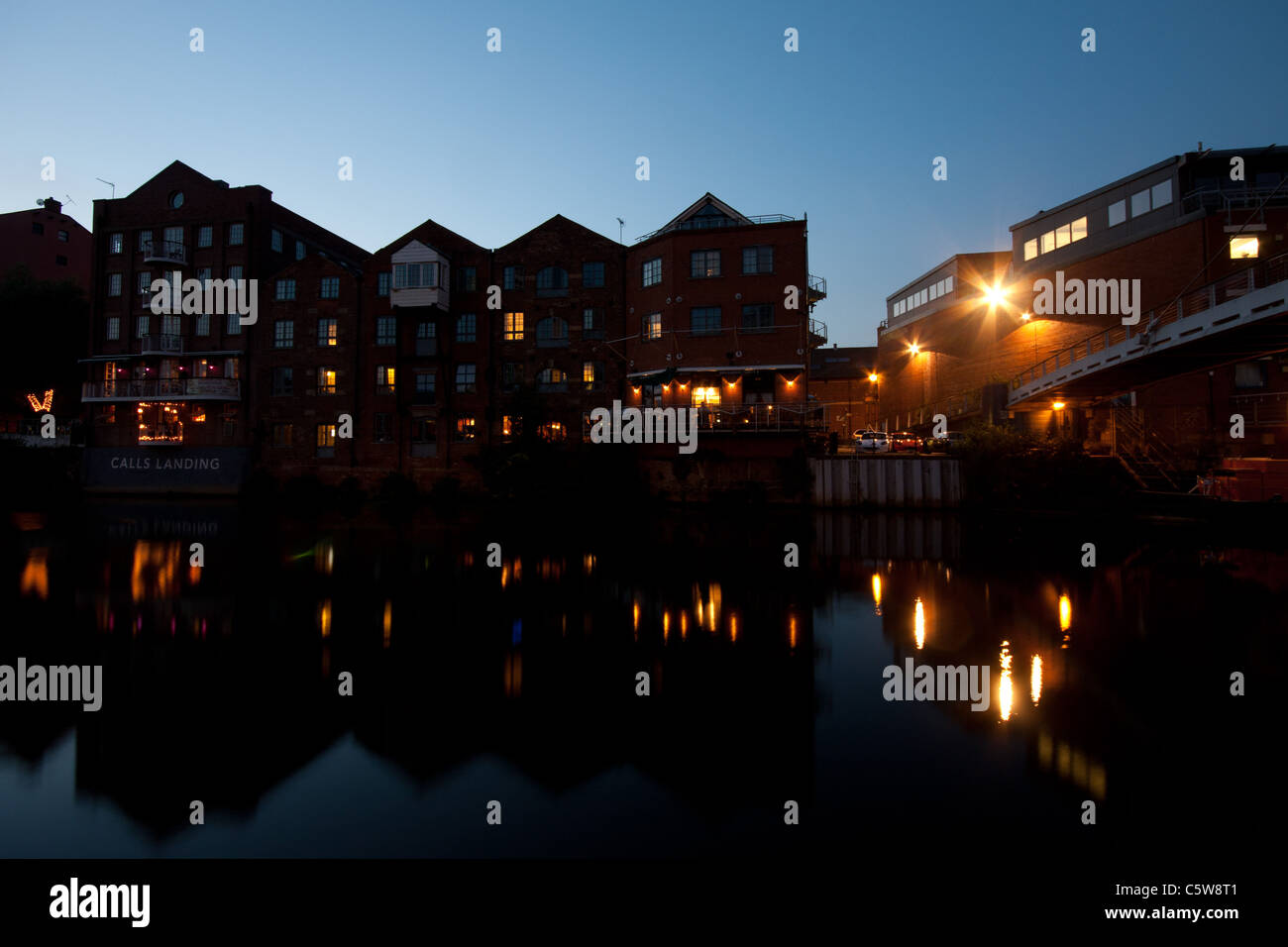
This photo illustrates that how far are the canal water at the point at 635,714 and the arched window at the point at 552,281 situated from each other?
2604 centimetres

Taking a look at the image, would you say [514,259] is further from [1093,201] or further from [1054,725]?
[1054,725]

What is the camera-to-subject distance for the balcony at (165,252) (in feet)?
143

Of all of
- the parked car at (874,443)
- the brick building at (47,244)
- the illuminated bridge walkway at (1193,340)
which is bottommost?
the parked car at (874,443)

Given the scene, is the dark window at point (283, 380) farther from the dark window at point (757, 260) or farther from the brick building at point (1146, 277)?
the brick building at point (1146, 277)

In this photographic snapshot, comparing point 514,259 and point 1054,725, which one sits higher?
point 514,259

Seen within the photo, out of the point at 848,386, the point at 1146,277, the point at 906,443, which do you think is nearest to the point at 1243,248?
the point at 1146,277

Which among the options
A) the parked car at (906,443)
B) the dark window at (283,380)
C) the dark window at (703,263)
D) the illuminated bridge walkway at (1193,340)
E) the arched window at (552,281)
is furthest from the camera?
the dark window at (283,380)

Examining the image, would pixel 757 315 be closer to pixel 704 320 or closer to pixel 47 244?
pixel 704 320

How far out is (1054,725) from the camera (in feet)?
25.2

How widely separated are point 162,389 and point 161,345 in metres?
3.11

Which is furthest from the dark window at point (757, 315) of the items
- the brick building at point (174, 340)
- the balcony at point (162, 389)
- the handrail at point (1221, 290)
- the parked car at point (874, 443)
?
the balcony at point (162, 389)

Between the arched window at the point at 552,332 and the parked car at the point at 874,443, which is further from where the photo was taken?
the arched window at the point at 552,332
